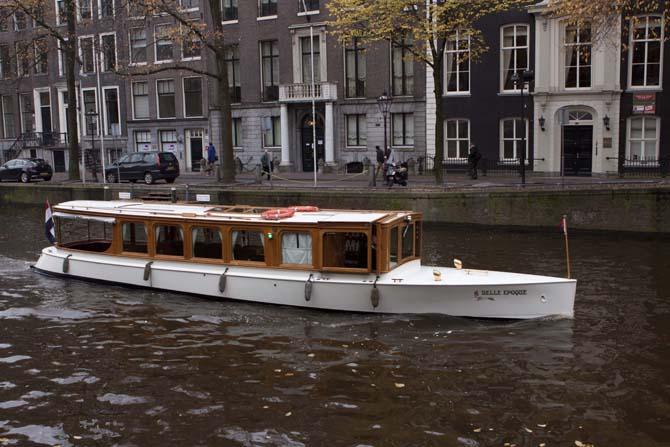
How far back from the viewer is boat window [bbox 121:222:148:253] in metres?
17.5

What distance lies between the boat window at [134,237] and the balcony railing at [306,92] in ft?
83.1

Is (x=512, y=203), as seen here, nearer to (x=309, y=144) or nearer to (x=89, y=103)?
(x=309, y=144)

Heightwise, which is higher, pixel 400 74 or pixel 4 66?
pixel 4 66

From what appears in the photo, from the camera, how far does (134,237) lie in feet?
57.7

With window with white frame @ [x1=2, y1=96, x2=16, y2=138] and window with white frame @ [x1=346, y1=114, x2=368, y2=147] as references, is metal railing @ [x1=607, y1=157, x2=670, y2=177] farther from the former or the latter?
window with white frame @ [x1=2, y1=96, x2=16, y2=138]

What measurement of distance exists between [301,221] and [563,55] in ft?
77.3

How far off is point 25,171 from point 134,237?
24980 mm

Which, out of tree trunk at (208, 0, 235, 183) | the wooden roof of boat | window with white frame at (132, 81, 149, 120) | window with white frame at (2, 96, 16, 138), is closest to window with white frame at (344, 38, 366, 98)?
tree trunk at (208, 0, 235, 183)

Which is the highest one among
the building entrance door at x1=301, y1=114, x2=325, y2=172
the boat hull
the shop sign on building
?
the shop sign on building

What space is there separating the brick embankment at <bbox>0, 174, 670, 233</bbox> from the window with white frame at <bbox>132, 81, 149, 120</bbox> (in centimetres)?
1943

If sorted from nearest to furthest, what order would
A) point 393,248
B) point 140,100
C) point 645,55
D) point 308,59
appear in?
point 393,248 → point 645,55 → point 308,59 → point 140,100

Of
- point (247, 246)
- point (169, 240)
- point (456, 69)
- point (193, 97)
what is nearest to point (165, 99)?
point (193, 97)

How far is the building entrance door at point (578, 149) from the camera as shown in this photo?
34.8 meters

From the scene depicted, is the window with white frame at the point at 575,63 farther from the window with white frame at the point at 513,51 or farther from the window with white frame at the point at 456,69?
the window with white frame at the point at 456,69
